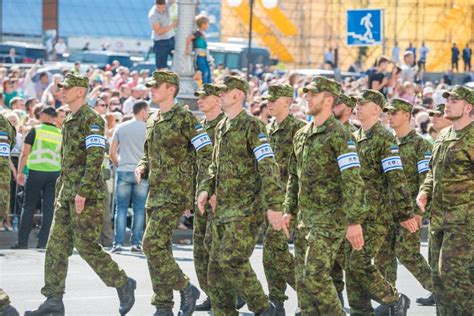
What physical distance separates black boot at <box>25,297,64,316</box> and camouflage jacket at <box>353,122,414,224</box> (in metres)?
2.64

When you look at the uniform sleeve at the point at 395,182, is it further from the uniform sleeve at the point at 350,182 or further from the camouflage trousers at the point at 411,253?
the uniform sleeve at the point at 350,182

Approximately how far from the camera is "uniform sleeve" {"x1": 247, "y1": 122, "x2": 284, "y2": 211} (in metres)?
9.97

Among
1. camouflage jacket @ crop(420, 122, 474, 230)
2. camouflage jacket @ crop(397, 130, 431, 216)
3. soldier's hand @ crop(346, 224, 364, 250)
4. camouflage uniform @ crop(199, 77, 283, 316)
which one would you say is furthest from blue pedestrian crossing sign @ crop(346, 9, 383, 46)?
soldier's hand @ crop(346, 224, 364, 250)

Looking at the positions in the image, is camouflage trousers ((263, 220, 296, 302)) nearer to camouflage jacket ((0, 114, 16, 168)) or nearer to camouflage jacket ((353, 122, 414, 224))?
camouflage jacket ((353, 122, 414, 224))

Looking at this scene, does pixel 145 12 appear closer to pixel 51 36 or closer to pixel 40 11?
pixel 40 11

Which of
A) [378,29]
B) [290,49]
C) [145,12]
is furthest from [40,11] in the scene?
[378,29]

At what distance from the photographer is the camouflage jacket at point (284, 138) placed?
41.3 ft

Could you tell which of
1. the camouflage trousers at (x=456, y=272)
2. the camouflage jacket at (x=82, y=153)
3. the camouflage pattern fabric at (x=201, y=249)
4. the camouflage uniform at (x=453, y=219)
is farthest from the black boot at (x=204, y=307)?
the camouflage trousers at (x=456, y=272)

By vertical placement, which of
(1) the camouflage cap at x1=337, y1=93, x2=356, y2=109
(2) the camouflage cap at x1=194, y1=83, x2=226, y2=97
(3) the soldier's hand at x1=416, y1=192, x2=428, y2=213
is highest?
(2) the camouflage cap at x1=194, y1=83, x2=226, y2=97

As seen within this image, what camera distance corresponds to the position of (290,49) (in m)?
67.4

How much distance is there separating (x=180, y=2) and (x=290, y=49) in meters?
48.2

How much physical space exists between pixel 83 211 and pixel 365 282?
2.36m

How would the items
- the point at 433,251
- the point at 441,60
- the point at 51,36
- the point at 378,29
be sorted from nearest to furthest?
the point at 433,251
the point at 378,29
the point at 51,36
the point at 441,60

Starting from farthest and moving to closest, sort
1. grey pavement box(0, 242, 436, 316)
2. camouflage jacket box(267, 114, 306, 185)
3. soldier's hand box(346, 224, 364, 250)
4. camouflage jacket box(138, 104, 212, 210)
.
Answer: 1. camouflage jacket box(267, 114, 306, 185)
2. grey pavement box(0, 242, 436, 316)
3. camouflage jacket box(138, 104, 212, 210)
4. soldier's hand box(346, 224, 364, 250)
